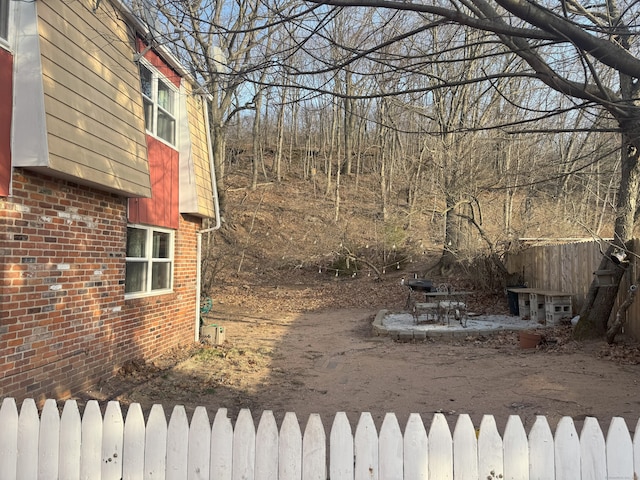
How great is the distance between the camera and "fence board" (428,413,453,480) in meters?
2.73

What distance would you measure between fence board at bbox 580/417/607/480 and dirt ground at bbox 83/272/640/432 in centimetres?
266

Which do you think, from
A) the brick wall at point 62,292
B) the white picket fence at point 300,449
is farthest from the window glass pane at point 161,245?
the white picket fence at point 300,449

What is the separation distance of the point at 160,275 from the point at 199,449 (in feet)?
21.6

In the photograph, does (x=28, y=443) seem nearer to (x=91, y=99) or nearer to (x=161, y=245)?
(x=91, y=99)

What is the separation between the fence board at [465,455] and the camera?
2.72 meters

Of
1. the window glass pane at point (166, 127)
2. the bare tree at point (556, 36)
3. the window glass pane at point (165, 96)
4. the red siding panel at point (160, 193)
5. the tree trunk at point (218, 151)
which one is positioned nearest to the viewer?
the bare tree at point (556, 36)

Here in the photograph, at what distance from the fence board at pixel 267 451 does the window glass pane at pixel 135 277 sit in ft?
18.5

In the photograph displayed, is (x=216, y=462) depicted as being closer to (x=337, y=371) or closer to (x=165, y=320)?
(x=337, y=371)

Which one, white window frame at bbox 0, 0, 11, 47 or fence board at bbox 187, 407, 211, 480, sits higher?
white window frame at bbox 0, 0, 11, 47

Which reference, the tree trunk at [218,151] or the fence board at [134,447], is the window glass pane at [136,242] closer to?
the fence board at [134,447]

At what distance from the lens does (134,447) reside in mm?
2879

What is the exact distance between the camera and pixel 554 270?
44.2 ft

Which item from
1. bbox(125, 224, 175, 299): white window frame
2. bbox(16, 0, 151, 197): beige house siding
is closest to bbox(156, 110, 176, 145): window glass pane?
bbox(16, 0, 151, 197): beige house siding

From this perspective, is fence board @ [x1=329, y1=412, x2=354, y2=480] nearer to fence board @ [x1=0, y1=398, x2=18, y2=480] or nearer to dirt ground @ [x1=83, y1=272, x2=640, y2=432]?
fence board @ [x1=0, y1=398, x2=18, y2=480]
